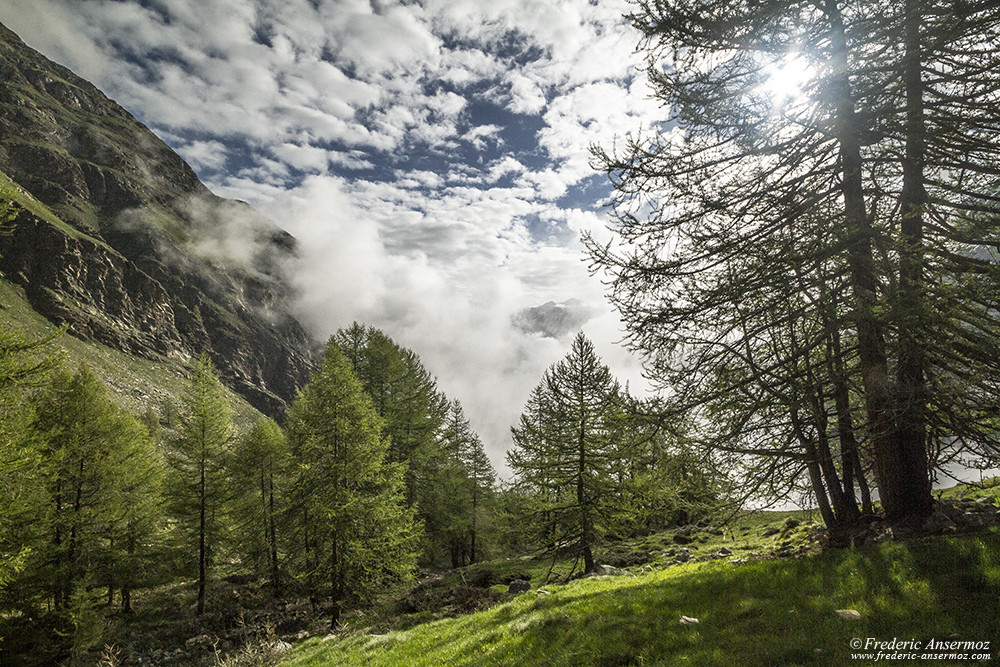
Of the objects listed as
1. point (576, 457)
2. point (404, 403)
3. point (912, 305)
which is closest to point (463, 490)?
point (404, 403)

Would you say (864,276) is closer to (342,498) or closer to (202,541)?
(342,498)

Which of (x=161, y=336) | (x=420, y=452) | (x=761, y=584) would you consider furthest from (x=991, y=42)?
(x=161, y=336)

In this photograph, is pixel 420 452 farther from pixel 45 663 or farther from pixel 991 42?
pixel 991 42

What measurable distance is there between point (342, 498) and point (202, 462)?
10.3 meters

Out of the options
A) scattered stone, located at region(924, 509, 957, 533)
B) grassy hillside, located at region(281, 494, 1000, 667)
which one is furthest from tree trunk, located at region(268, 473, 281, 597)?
scattered stone, located at region(924, 509, 957, 533)

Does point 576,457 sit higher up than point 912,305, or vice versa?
point 912,305

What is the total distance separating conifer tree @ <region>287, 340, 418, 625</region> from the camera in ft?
61.9

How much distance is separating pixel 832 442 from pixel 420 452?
22.8 metres

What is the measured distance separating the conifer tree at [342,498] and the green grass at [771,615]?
992cm

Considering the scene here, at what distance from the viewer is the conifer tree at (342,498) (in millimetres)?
18859

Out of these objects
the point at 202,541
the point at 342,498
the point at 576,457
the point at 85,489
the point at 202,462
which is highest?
the point at 202,462

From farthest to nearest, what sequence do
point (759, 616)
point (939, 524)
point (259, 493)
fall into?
point (259, 493)
point (939, 524)
point (759, 616)

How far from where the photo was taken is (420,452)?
94.0 feet

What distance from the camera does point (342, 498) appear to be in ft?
62.8
